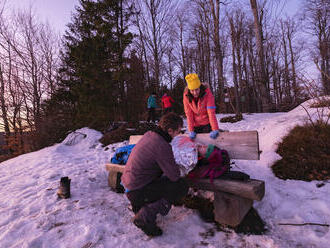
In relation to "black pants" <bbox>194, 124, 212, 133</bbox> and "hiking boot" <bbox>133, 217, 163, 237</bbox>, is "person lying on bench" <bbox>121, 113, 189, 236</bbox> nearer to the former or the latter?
"hiking boot" <bbox>133, 217, 163, 237</bbox>

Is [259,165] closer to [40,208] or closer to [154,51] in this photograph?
[40,208]

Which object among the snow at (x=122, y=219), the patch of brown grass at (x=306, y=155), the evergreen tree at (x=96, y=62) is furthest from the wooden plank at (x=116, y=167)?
the evergreen tree at (x=96, y=62)

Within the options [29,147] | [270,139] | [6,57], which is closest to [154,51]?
[29,147]

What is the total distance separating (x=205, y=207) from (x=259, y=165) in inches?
78.8

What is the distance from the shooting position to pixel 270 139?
15.9 feet

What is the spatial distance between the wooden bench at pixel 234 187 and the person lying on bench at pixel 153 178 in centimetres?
43

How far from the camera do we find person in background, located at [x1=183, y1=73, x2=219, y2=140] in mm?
3096

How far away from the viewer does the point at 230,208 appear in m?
2.23

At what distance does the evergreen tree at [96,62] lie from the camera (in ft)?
35.9

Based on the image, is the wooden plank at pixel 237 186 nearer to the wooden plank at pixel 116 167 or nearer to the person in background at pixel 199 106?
the person in background at pixel 199 106

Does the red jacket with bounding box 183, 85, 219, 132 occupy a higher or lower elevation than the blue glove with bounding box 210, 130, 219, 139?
higher

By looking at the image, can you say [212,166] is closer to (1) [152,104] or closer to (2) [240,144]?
(2) [240,144]

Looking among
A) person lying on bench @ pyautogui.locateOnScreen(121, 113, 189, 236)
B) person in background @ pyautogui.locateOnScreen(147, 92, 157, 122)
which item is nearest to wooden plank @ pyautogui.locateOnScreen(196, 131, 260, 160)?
person lying on bench @ pyautogui.locateOnScreen(121, 113, 189, 236)

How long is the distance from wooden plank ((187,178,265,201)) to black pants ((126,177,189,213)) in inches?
13.3
